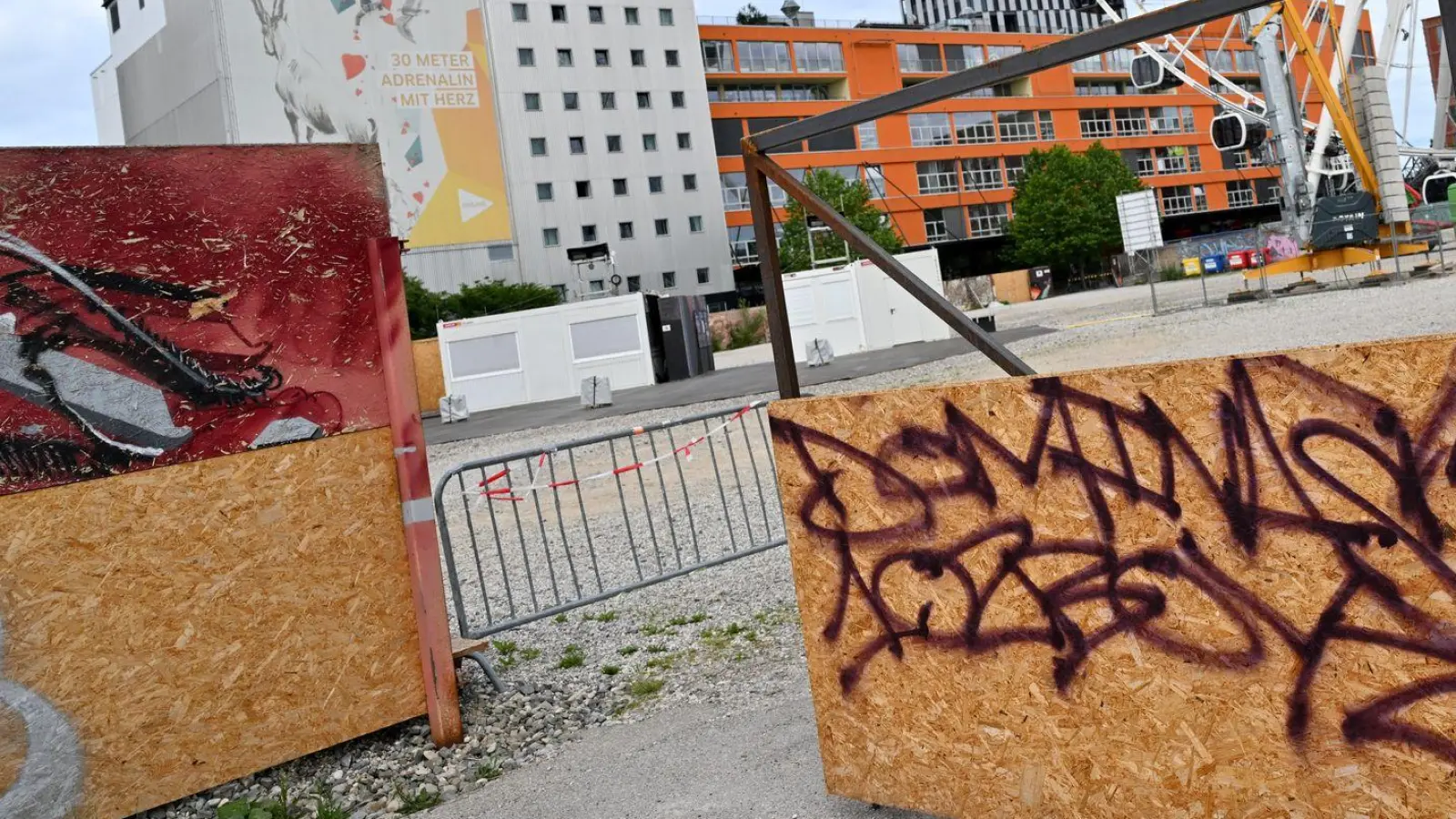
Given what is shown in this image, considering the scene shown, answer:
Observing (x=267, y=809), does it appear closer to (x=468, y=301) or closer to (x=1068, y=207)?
(x=468, y=301)

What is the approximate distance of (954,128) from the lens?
75.1 meters

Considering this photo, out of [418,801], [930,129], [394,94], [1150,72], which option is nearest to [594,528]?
[418,801]

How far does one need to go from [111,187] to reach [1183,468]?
3915mm

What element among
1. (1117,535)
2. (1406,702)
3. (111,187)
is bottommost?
(1406,702)

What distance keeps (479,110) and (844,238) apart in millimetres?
59939

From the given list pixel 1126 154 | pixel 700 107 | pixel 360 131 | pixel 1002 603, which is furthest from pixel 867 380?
pixel 1126 154

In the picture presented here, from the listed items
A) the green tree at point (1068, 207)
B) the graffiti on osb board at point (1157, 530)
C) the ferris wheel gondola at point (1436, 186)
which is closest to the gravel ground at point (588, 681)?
the graffiti on osb board at point (1157, 530)

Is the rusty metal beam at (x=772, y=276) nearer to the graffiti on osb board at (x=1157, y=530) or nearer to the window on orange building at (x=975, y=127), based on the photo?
the graffiti on osb board at (x=1157, y=530)

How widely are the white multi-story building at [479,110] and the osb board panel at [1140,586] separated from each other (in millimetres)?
51826

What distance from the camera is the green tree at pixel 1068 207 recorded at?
7194cm

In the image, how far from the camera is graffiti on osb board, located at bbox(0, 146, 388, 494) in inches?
171

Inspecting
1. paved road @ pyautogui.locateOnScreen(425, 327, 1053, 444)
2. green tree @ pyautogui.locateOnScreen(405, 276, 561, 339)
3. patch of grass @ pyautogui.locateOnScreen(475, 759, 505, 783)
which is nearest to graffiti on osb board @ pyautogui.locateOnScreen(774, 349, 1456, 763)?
patch of grass @ pyautogui.locateOnScreen(475, 759, 505, 783)

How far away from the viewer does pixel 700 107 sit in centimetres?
6731

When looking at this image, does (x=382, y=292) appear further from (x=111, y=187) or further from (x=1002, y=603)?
(x=1002, y=603)
